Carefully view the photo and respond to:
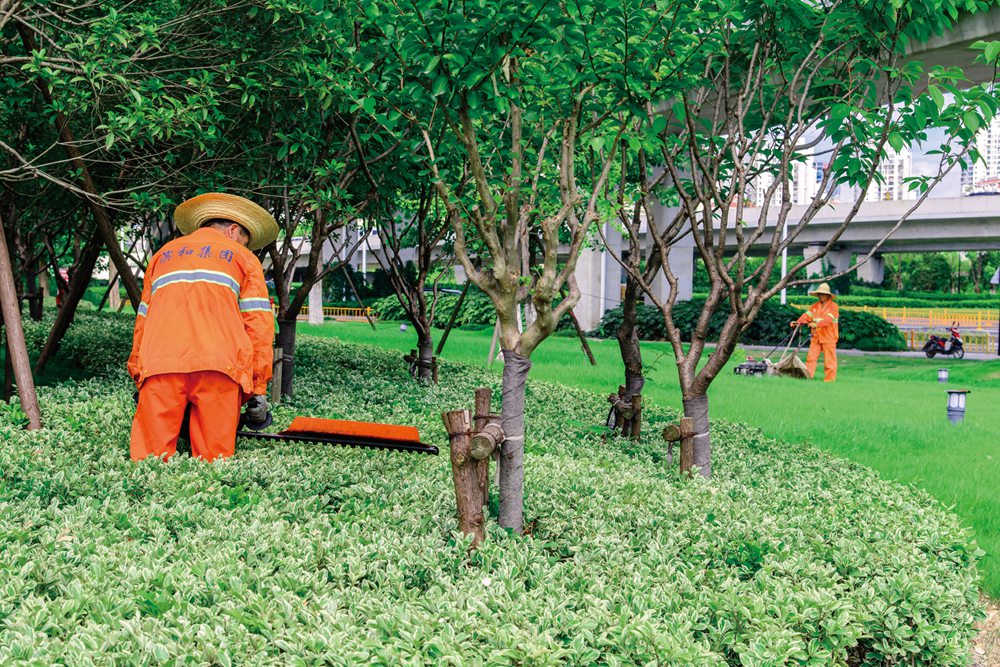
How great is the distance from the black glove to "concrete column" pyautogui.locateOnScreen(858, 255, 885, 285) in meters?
55.2

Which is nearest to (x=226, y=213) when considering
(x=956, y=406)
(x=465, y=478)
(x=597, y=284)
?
(x=465, y=478)

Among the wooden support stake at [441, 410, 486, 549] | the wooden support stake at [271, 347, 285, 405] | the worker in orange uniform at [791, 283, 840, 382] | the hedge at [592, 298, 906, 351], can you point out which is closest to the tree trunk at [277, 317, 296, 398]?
the wooden support stake at [271, 347, 285, 405]

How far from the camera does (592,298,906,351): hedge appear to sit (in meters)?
25.0

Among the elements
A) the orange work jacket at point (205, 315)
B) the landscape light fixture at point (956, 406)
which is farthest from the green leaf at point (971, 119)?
the landscape light fixture at point (956, 406)

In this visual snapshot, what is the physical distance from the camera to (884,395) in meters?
13.7

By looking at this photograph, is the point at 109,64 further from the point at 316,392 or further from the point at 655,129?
the point at 316,392

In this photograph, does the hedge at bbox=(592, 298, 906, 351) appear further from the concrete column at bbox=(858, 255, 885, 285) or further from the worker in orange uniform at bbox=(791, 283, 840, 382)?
the concrete column at bbox=(858, 255, 885, 285)

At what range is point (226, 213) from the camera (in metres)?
5.79

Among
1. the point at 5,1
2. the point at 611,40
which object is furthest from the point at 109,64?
the point at 611,40

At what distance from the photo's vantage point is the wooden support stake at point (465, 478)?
11.9ft

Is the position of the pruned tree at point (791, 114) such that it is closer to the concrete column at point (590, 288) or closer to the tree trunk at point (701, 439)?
the tree trunk at point (701, 439)

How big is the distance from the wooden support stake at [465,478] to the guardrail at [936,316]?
1547 inches

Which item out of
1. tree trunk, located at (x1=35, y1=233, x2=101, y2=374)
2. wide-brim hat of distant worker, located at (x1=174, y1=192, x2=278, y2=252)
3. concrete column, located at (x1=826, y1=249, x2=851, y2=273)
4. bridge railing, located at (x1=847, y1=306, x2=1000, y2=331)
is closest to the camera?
wide-brim hat of distant worker, located at (x1=174, y1=192, x2=278, y2=252)

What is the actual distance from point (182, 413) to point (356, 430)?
3.46 feet
